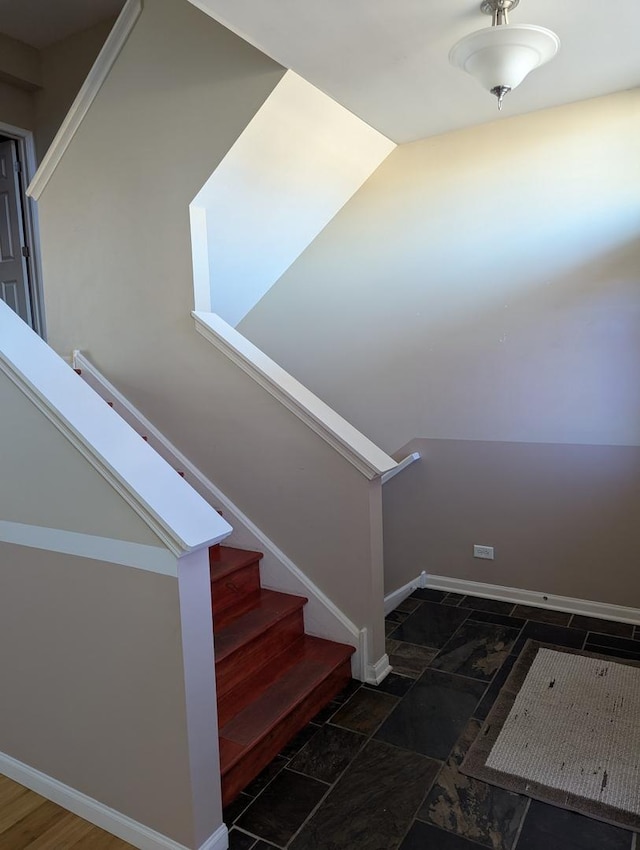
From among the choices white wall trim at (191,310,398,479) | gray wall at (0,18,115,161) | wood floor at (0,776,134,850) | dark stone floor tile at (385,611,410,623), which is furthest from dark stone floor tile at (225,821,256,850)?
Answer: gray wall at (0,18,115,161)

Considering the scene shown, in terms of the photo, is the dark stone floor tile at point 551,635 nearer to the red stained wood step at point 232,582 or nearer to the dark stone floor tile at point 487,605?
the dark stone floor tile at point 487,605

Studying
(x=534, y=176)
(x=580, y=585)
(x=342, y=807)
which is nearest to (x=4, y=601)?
(x=342, y=807)

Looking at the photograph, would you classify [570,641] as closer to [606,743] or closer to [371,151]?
[606,743]

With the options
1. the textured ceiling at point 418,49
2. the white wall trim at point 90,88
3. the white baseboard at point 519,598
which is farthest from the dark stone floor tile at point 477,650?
the white wall trim at point 90,88

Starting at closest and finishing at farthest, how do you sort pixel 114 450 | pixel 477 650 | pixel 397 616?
pixel 114 450 → pixel 477 650 → pixel 397 616

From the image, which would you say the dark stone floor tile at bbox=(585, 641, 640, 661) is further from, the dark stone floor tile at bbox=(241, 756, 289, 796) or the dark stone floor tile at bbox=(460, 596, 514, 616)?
the dark stone floor tile at bbox=(241, 756, 289, 796)

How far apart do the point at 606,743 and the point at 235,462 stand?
6.32 ft

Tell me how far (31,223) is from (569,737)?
15.6 feet

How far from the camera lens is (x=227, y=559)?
9.06ft

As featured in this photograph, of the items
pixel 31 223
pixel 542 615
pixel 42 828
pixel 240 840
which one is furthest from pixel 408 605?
pixel 31 223

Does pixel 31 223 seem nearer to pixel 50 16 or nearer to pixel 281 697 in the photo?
pixel 50 16

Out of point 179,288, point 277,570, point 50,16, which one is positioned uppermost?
point 50,16

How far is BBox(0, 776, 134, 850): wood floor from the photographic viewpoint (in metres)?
1.80

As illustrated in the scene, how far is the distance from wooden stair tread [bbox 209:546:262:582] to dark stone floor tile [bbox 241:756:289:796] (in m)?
0.76
